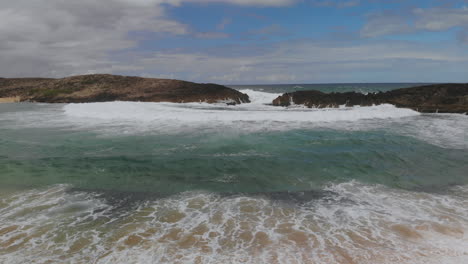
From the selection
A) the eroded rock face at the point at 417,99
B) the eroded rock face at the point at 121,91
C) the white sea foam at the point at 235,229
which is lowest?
the white sea foam at the point at 235,229

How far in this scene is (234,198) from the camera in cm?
595

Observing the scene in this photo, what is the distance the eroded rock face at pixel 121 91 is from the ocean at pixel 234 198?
17.4 meters

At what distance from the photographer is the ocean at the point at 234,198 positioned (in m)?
4.16

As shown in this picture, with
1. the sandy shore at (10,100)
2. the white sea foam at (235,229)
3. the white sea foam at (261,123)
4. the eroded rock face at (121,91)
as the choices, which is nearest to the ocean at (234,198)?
the white sea foam at (235,229)

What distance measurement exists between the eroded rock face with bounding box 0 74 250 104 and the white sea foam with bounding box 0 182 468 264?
74.7ft

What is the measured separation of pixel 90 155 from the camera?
9078 millimetres

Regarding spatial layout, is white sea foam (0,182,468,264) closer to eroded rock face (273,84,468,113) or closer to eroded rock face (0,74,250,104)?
eroded rock face (273,84,468,113)

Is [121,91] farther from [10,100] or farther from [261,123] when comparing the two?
[261,123]

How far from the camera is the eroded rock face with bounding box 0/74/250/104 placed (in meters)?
29.2

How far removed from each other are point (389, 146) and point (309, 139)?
2.52 metres

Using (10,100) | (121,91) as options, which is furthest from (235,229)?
(10,100)

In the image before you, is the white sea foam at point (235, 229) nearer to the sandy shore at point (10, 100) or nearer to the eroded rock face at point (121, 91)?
the eroded rock face at point (121, 91)

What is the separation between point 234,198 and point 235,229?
1.24m

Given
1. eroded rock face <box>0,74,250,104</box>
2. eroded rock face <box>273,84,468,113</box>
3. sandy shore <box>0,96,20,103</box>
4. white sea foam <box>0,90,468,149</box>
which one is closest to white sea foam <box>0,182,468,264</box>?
white sea foam <box>0,90,468,149</box>
